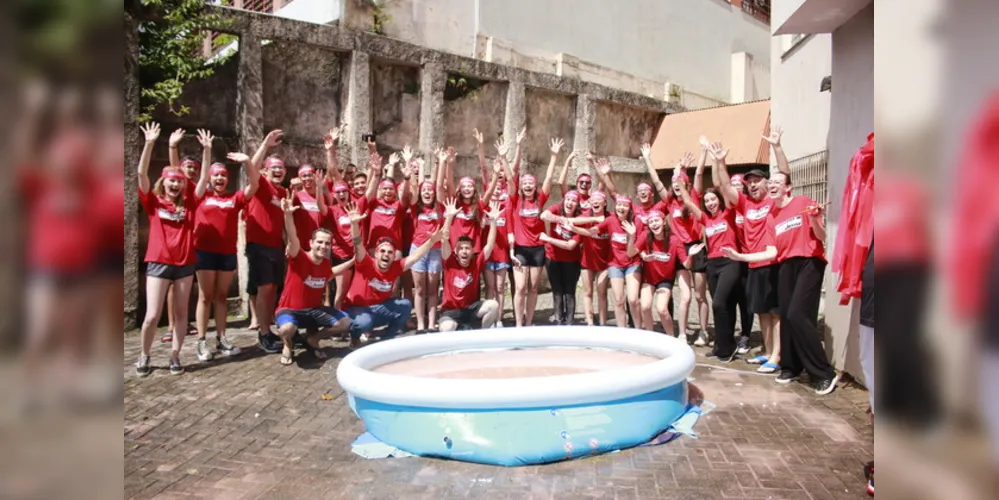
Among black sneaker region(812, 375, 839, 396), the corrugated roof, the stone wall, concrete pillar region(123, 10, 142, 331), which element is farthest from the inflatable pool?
the corrugated roof

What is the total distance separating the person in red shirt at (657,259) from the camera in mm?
7641

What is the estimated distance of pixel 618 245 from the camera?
7875 mm

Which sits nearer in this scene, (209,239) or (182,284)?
(182,284)

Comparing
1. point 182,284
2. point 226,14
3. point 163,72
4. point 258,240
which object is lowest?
point 182,284

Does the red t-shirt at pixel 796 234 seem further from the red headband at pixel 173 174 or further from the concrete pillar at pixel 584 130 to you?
the concrete pillar at pixel 584 130

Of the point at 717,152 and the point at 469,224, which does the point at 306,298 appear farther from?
the point at 717,152

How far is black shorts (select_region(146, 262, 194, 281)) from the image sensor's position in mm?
6275

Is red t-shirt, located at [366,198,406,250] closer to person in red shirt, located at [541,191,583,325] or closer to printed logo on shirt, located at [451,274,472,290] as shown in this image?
printed logo on shirt, located at [451,274,472,290]

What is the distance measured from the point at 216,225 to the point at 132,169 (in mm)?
2150

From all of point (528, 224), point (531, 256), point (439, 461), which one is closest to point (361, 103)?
point (528, 224)
